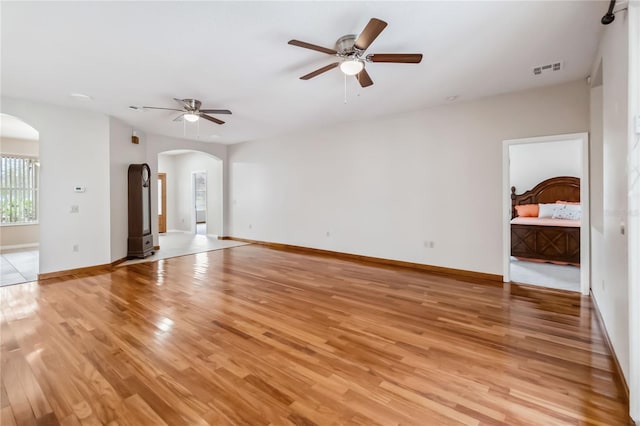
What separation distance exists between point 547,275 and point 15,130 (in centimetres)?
1107

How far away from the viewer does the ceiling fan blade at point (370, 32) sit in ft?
7.18

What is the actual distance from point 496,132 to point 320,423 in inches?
181

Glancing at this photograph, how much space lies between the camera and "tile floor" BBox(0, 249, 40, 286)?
4.60m

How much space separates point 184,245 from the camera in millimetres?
7633

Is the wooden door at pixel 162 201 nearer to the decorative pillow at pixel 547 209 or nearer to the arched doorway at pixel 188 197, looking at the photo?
the arched doorway at pixel 188 197

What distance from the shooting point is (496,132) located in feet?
14.5

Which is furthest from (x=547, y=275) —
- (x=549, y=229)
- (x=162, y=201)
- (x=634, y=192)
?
(x=162, y=201)

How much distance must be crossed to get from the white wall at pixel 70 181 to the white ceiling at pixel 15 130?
1.70 meters

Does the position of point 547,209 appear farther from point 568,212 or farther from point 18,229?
point 18,229

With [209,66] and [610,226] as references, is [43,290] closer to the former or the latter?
[209,66]

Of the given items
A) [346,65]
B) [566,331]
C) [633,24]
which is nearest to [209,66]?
[346,65]

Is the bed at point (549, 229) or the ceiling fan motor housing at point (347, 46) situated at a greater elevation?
the ceiling fan motor housing at point (347, 46)

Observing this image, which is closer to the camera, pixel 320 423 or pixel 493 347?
pixel 320 423

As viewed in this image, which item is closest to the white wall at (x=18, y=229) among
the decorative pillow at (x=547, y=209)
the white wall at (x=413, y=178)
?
the white wall at (x=413, y=178)
